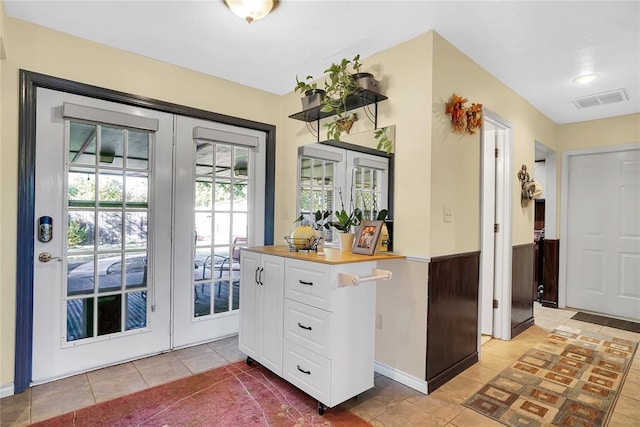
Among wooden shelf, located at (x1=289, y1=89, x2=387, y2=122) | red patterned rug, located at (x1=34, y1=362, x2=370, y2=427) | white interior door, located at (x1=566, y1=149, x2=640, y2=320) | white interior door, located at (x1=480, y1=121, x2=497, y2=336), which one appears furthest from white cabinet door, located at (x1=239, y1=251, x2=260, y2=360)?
white interior door, located at (x1=566, y1=149, x2=640, y2=320)

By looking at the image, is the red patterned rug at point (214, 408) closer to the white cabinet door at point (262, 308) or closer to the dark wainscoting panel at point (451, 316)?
the white cabinet door at point (262, 308)

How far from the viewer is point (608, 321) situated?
391 cm

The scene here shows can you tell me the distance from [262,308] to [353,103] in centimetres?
171

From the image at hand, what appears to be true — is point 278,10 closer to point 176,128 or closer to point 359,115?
point 359,115

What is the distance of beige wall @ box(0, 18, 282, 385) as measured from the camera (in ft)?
7.13

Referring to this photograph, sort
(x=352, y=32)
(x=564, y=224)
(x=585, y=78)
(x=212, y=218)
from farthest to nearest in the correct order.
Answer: (x=564, y=224) → (x=212, y=218) → (x=585, y=78) → (x=352, y=32)

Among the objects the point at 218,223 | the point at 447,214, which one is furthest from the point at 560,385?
the point at 218,223

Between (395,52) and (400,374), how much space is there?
2.30 m

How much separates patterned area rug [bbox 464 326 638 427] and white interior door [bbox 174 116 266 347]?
2181mm

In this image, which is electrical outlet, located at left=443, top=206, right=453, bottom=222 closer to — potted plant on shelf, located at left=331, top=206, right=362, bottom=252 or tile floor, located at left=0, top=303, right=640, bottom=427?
potted plant on shelf, located at left=331, top=206, right=362, bottom=252

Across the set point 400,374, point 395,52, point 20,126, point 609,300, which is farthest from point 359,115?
point 609,300

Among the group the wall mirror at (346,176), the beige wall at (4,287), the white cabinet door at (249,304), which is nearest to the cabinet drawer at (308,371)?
the white cabinet door at (249,304)

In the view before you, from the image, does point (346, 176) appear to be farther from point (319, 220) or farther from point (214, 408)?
point (214, 408)

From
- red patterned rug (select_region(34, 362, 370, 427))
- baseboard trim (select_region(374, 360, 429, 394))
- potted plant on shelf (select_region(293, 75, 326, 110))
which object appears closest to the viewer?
red patterned rug (select_region(34, 362, 370, 427))
